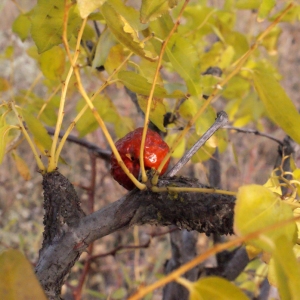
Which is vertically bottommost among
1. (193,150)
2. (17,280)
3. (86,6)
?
(193,150)

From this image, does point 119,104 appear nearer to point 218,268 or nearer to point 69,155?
point 69,155

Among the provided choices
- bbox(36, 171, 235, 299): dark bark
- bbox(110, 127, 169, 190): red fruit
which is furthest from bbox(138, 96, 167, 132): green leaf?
bbox(36, 171, 235, 299): dark bark

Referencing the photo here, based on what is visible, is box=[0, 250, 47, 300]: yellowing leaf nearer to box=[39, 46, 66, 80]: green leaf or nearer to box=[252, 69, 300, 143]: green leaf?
box=[252, 69, 300, 143]: green leaf

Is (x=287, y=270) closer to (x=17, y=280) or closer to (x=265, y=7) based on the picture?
(x=17, y=280)

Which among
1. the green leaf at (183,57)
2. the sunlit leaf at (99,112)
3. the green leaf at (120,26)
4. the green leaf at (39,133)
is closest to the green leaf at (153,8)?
the green leaf at (120,26)

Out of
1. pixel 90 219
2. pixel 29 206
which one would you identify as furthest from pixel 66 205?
pixel 29 206

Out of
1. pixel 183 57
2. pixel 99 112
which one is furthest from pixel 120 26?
pixel 99 112

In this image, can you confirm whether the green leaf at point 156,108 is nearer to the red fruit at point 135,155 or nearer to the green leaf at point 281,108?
the red fruit at point 135,155
